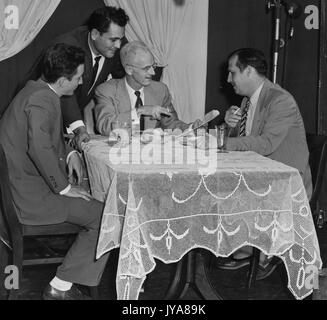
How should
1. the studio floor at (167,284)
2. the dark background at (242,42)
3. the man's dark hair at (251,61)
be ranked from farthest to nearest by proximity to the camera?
1. the dark background at (242,42)
2. the man's dark hair at (251,61)
3. the studio floor at (167,284)

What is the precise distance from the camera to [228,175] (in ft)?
8.47

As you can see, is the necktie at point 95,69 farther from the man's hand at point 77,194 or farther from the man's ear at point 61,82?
the man's hand at point 77,194

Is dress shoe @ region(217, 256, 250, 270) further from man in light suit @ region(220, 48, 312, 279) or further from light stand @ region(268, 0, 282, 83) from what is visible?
light stand @ region(268, 0, 282, 83)

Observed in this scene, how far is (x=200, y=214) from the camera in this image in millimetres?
2584

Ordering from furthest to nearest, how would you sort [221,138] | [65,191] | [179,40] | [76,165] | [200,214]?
[179,40], [76,165], [221,138], [65,191], [200,214]

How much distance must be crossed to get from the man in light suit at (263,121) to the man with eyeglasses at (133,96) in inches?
15.1

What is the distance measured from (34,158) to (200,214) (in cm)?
78

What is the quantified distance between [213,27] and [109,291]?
2683 mm

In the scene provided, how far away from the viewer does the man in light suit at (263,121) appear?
3.40 meters

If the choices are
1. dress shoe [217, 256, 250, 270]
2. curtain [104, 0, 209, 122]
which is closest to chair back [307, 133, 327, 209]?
dress shoe [217, 256, 250, 270]

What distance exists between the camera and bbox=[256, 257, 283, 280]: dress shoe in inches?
142

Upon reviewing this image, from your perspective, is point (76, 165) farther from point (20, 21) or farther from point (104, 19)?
point (20, 21)

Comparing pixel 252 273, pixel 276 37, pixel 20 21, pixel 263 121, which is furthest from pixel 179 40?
pixel 252 273

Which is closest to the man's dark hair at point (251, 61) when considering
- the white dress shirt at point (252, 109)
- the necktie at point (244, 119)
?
the white dress shirt at point (252, 109)
